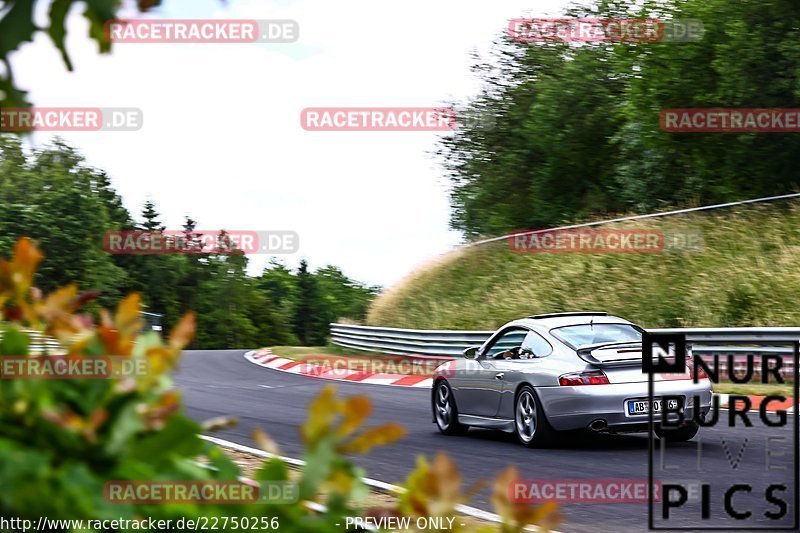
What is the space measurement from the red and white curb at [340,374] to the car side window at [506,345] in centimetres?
804

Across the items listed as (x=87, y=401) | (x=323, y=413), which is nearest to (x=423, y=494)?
(x=323, y=413)

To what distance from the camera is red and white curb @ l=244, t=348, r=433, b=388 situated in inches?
868

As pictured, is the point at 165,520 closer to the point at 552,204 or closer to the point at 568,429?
the point at 568,429

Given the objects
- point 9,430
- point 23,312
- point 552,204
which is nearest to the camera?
point 9,430

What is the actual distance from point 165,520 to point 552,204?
3341cm

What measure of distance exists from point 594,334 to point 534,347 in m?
0.65

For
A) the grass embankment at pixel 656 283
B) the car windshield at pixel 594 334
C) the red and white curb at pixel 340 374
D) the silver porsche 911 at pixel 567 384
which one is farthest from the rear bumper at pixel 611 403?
the red and white curb at pixel 340 374

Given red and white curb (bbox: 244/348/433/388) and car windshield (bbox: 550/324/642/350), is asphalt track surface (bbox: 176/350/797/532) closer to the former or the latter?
car windshield (bbox: 550/324/642/350)

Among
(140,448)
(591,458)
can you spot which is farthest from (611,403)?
(140,448)

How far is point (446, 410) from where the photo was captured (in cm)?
1291

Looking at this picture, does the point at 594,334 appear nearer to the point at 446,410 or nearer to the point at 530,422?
the point at 530,422

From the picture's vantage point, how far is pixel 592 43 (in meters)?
36.2

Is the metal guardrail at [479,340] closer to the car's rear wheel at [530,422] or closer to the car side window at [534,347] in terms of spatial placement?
the car side window at [534,347]

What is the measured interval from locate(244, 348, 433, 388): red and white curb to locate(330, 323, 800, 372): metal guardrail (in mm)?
1371
